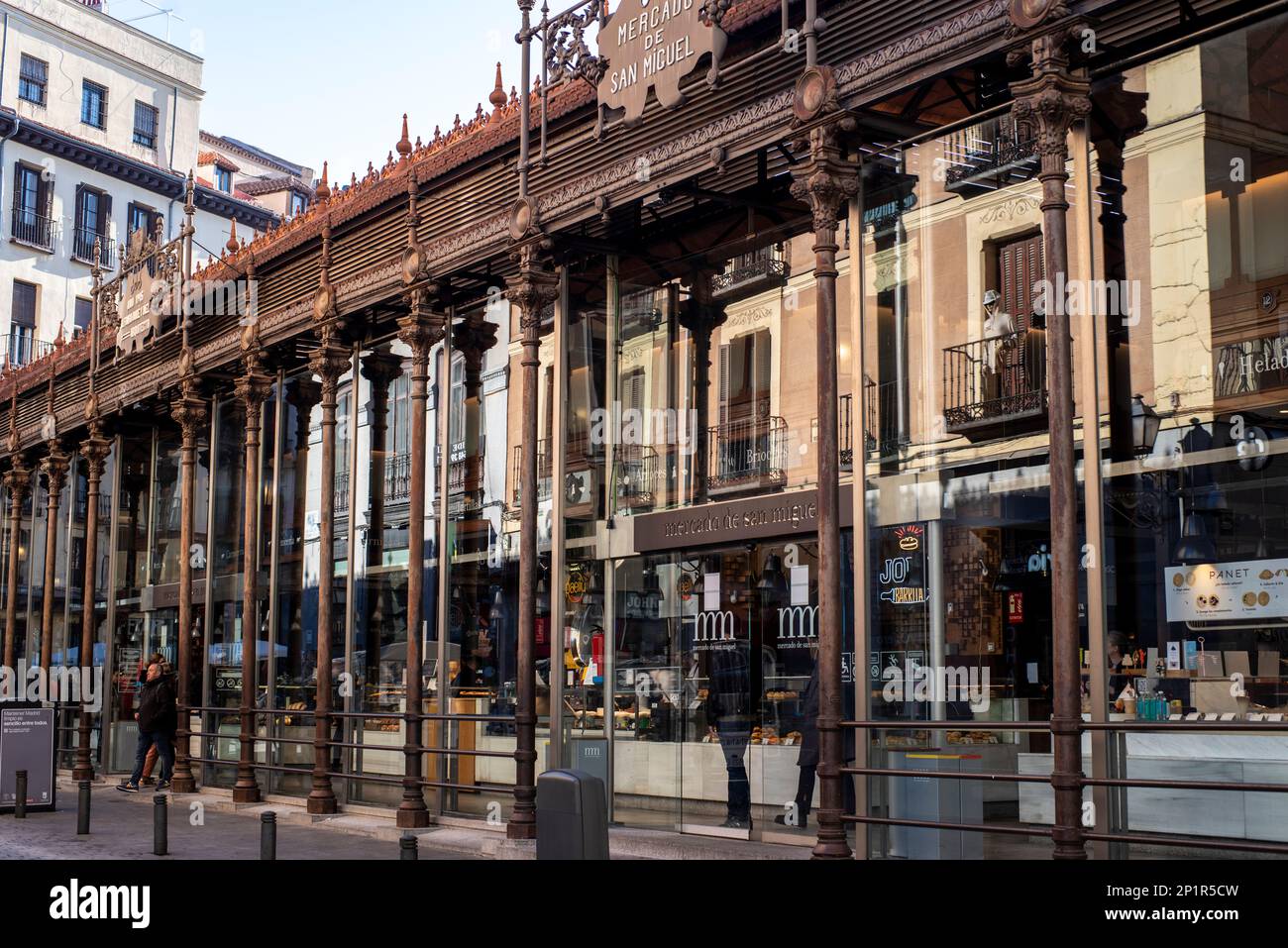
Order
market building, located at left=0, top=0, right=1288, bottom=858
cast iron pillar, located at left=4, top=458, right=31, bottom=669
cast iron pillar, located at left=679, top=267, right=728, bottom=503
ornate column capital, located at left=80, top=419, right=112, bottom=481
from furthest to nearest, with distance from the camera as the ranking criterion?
cast iron pillar, located at left=4, top=458, right=31, bottom=669
ornate column capital, located at left=80, top=419, right=112, bottom=481
cast iron pillar, located at left=679, top=267, right=728, bottom=503
market building, located at left=0, top=0, right=1288, bottom=858

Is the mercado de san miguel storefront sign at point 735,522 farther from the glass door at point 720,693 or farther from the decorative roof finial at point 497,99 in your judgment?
the decorative roof finial at point 497,99

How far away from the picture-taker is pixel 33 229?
53.2 meters

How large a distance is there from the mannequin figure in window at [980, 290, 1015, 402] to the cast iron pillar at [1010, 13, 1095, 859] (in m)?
0.97

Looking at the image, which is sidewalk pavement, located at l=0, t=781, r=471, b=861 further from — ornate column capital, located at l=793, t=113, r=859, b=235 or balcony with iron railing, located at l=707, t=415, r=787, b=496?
ornate column capital, located at l=793, t=113, r=859, b=235

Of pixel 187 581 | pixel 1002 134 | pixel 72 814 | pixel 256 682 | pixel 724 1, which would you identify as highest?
pixel 724 1

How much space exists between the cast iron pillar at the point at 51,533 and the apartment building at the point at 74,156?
938 inches

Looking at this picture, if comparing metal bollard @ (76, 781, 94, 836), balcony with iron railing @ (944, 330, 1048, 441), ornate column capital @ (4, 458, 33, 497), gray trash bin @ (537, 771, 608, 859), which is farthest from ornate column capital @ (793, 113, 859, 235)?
ornate column capital @ (4, 458, 33, 497)

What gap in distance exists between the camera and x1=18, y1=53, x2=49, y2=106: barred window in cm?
5341

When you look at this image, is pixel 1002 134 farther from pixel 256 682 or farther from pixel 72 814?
pixel 72 814

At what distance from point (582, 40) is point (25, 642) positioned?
70.0 ft

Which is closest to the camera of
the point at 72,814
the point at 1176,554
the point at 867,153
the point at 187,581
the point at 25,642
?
the point at 1176,554

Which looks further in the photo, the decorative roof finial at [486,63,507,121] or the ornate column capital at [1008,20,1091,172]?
the decorative roof finial at [486,63,507,121]

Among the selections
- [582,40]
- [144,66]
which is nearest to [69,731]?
[582,40]
